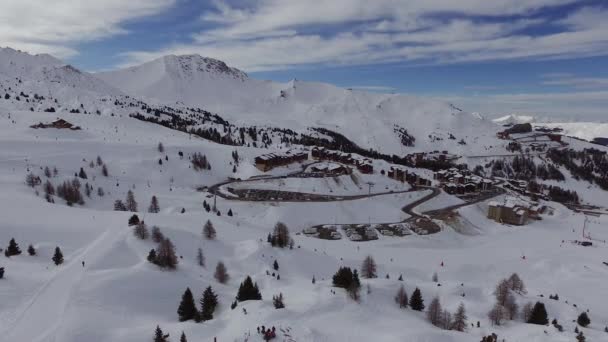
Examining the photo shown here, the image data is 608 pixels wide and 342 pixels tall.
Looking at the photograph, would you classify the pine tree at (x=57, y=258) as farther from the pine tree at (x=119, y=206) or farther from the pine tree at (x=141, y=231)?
the pine tree at (x=119, y=206)

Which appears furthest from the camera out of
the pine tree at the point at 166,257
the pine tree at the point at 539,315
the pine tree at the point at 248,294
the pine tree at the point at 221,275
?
the pine tree at the point at 221,275

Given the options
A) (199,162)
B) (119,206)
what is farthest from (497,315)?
(199,162)

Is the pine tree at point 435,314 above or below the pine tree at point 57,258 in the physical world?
below

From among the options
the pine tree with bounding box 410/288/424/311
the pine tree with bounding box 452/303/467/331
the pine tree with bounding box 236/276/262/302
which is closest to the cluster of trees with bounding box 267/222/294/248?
the pine tree with bounding box 236/276/262/302

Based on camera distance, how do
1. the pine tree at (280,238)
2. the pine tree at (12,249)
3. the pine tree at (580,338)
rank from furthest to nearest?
1. the pine tree at (280,238)
2. the pine tree at (12,249)
3. the pine tree at (580,338)

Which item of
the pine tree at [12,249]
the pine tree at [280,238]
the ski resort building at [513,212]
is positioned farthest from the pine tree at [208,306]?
the ski resort building at [513,212]

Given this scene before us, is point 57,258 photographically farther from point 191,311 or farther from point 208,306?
point 208,306
